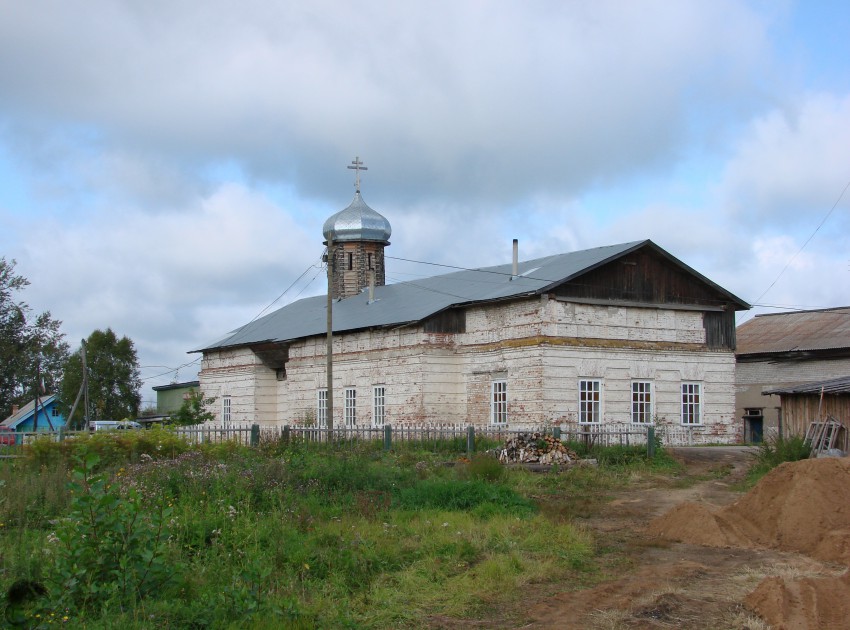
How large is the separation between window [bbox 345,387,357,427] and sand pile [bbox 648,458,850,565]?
59.4ft

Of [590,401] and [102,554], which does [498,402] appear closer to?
[590,401]

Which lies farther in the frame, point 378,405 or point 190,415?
Answer: point 190,415

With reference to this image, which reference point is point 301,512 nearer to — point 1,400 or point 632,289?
point 632,289

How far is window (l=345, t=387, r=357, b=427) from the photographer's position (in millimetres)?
30000

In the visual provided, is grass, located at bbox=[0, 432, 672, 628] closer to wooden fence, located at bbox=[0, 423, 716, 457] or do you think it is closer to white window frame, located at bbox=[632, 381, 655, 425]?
wooden fence, located at bbox=[0, 423, 716, 457]

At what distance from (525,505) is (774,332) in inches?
1038

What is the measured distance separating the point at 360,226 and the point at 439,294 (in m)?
10.1

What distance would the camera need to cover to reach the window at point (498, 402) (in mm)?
25734

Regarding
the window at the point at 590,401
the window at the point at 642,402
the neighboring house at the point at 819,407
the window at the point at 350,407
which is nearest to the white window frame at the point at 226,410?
the window at the point at 350,407

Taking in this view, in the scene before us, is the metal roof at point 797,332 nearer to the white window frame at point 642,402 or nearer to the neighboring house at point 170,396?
the white window frame at point 642,402

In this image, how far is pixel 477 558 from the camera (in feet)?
32.8

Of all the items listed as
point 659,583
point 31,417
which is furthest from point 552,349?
point 31,417

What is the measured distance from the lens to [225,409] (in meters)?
38.2

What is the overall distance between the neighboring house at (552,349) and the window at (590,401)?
0.04 metres
